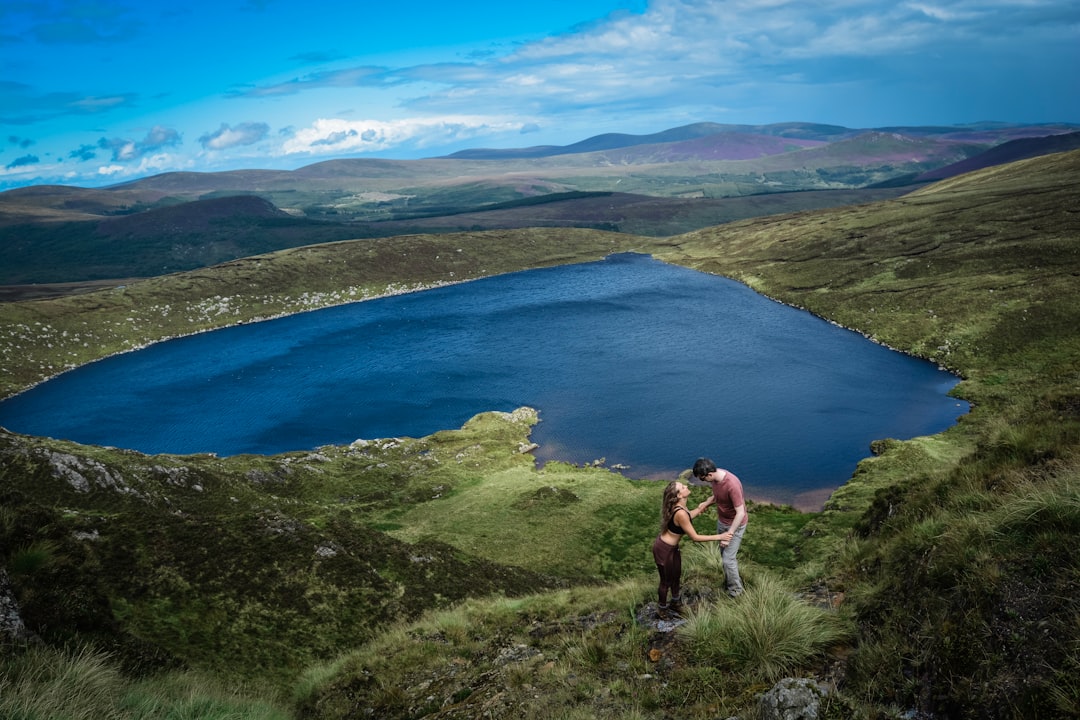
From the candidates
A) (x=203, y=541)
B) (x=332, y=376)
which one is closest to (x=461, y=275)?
(x=332, y=376)

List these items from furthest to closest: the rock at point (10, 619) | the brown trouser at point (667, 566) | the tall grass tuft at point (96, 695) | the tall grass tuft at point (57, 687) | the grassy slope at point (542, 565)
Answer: the brown trouser at point (667, 566) → the rock at point (10, 619) → the grassy slope at point (542, 565) → the tall grass tuft at point (96, 695) → the tall grass tuft at point (57, 687)

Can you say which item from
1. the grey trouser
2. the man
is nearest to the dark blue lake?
the grey trouser

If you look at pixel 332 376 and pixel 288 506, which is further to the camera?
pixel 332 376

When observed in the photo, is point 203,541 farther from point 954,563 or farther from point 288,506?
point 954,563

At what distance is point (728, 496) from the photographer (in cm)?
1470

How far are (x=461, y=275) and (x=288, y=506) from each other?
163 meters

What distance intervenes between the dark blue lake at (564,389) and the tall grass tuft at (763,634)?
40571 mm

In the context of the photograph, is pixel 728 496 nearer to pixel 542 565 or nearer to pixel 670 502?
pixel 670 502

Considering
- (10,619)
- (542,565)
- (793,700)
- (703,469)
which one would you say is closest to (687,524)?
(703,469)

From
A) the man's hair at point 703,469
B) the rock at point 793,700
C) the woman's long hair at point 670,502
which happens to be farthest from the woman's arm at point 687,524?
the rock at point 793,700

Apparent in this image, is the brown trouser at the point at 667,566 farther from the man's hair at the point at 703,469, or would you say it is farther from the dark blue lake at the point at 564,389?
the dark blue lake at the point at 564,389

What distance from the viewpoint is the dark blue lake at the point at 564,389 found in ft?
211

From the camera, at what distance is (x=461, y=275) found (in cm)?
19900

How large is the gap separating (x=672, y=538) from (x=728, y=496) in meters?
1.73
